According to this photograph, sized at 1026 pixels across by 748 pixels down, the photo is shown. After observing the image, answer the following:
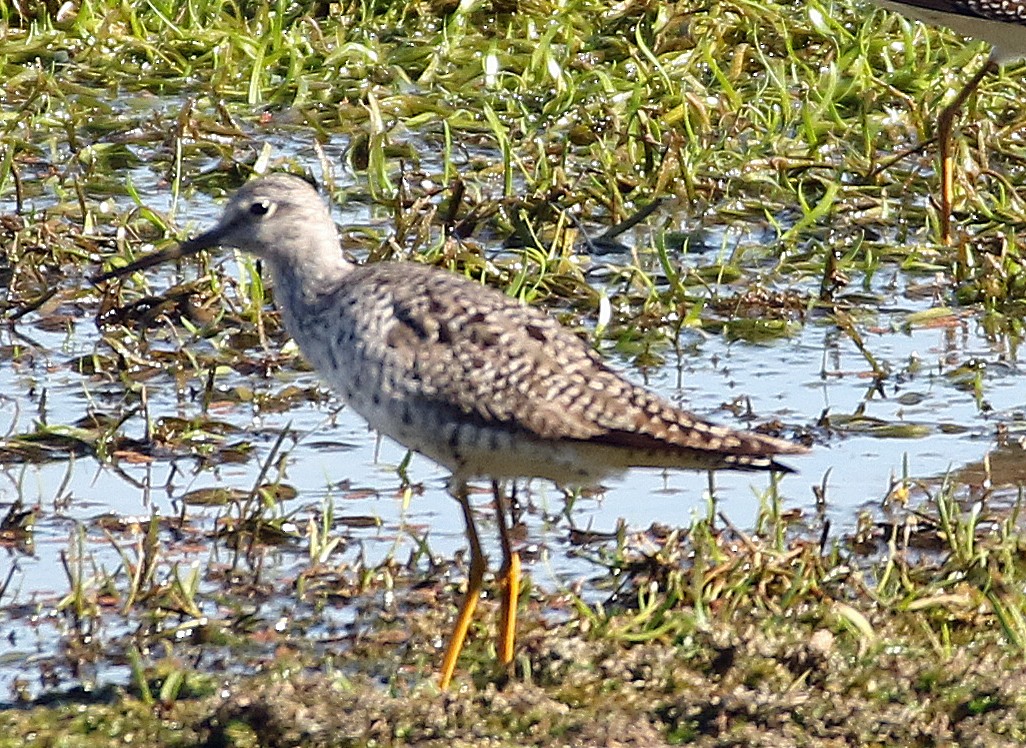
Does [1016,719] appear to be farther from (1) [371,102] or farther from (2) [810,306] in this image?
(1) [371,102]

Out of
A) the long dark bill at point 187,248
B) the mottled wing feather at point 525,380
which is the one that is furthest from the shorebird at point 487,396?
the long dark bill at point 187,248

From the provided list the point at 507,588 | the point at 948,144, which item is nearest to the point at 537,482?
the point at 507,588

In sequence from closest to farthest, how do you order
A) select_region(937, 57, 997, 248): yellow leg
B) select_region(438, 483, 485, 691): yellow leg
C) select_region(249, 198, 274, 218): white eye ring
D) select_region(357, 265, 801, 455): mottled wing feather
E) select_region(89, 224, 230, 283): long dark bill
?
select_region(357, 265, 801, 455): mottled wing feather < select_region(438, 483, 485, 691): yellow leg < select_region(249, 198, 274, 218): white eye ring < select_region(89, 224, 230, 283): long dark bill < select_region(937, 57, 997, 248): yellow leg

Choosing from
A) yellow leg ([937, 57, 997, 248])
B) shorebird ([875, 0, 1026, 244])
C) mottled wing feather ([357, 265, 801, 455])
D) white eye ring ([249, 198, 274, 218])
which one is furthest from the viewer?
shorebird ([875, 0, 1026, 244])

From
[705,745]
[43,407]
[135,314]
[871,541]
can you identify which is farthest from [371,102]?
[705,745]

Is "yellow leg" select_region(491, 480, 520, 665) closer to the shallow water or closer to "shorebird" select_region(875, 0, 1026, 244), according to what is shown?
the shallow water

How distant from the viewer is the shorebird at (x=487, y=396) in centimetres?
480

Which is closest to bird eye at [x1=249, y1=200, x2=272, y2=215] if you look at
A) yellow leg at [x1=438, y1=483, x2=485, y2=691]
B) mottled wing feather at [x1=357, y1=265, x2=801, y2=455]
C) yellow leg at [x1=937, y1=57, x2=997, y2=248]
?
mottled wing feather at [x1=357, y1=265, x2=801, y2=455]

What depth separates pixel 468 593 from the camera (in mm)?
5090

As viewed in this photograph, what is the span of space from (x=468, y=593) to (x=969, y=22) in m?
3.90

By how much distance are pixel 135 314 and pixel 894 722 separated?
321 centimetres

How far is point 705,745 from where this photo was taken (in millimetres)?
4641

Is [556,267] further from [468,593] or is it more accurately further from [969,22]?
[468,593]

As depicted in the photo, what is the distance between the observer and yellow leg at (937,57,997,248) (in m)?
7.76
